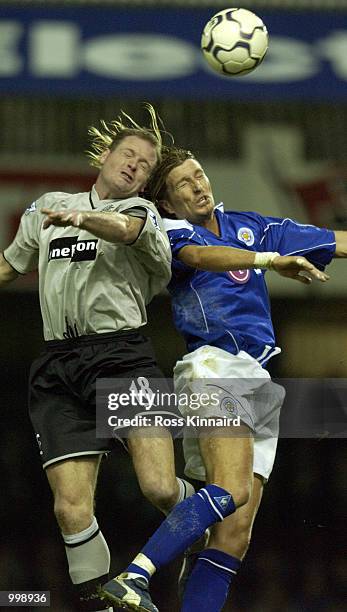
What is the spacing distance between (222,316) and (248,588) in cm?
343

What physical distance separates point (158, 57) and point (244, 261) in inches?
154

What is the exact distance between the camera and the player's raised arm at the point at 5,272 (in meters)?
4.97

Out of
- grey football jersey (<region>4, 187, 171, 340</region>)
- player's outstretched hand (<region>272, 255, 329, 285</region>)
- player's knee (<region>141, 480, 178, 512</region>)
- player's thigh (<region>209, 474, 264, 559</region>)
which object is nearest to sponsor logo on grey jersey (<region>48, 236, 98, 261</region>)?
grey football jersey (<region>4, 187, 171, 340</region>)

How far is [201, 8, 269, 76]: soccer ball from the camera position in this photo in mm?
5152

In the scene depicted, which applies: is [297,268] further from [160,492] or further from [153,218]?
[160,492]

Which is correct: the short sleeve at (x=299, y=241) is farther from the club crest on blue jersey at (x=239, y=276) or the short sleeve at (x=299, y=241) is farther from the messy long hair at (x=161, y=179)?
the messy long hair at (x=161, y=179)

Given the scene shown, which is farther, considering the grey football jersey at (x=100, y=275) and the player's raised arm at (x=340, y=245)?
the player's raised arm at (x=340, y=245)

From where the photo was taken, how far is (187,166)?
16.4 ft

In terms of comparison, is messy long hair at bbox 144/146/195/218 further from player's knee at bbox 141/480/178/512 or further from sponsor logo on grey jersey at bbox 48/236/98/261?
player's knee at bbox 141/480/178/512

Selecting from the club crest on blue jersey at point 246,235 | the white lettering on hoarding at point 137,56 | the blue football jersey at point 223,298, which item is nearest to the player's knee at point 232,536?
the blue football jersey at point 223,298

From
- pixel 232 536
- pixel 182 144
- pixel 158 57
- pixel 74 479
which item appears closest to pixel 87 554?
pixel 74 479

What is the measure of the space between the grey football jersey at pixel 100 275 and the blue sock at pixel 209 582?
0.95 meters

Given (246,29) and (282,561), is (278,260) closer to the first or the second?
(246,29)

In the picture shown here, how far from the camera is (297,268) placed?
4.30m
